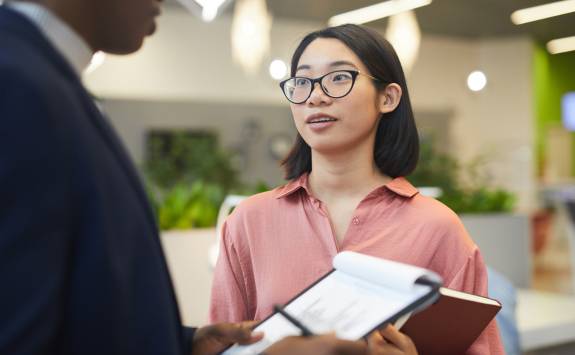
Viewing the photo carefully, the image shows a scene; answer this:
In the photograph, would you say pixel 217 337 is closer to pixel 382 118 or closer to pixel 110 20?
pixel 110 20

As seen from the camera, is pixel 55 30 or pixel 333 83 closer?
pixel 55 30

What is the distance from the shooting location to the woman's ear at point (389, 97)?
159 cm

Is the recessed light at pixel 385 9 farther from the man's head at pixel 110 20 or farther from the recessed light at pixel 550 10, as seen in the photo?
the man's head at pixel 110 20

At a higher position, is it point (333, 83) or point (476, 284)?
point (333, 83)

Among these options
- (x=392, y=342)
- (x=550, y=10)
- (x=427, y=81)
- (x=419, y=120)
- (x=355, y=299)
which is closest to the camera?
(x=355, y=299)

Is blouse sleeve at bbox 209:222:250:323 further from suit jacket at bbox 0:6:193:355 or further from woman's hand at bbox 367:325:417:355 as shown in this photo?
suit jacket at bbox 0:6:193:355

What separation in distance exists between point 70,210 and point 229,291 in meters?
0.84

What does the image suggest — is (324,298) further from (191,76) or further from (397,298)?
(191,76)

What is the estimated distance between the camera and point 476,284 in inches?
57.1

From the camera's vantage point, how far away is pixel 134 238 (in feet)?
2.71

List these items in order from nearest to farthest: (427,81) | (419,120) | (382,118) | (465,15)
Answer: (382,118) → (465,15) → (419,120) → (427,81)

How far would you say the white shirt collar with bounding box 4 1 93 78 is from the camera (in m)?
0.83

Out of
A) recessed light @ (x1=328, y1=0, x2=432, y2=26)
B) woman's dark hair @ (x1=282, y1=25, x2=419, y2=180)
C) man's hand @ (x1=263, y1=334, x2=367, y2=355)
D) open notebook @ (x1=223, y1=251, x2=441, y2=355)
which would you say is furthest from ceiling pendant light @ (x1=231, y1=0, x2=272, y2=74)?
man's hand @ (x1=263, y1=334, x2=367, y2=355)

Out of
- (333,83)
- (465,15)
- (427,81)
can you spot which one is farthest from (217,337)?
(427,81)
